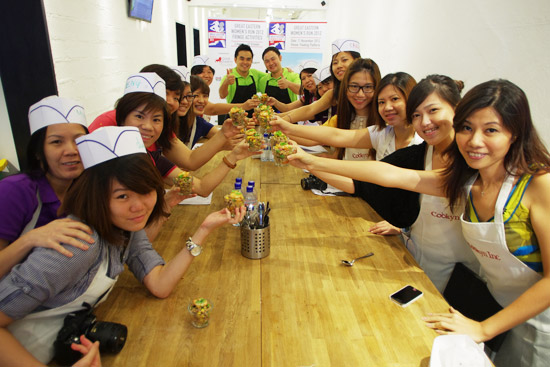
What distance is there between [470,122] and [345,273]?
92cm

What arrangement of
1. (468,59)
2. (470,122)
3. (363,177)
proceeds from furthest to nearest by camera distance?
(468,59), (363,177), (470,122)

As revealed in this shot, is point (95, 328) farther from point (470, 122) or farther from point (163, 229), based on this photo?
point (470, 122)

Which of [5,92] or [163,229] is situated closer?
[163,229]

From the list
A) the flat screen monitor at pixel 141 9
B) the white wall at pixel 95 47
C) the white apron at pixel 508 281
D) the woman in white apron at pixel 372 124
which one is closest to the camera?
the white apron at pixel 508 281

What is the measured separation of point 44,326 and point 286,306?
913 millimetres

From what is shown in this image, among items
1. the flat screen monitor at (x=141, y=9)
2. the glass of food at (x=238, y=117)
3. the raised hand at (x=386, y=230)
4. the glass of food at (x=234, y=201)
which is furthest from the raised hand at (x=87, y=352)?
the flat screen monitor at (x=141, y=9)

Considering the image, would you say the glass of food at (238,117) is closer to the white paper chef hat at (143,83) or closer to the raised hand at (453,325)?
the white paper chef hat at (143,83)

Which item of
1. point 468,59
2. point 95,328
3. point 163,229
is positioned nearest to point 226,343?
point 95,328

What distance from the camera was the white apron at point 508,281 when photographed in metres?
1.55

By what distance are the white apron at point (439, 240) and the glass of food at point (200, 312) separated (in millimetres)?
1393

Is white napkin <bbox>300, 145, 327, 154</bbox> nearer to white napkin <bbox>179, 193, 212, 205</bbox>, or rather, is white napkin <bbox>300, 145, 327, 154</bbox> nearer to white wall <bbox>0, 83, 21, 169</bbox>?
white napkin <bbox>179, 193, 212, 205</bbox>

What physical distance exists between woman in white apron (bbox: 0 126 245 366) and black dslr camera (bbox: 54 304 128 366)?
0.06 metres

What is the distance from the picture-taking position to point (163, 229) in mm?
2117

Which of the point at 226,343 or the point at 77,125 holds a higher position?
the point at 77,125
